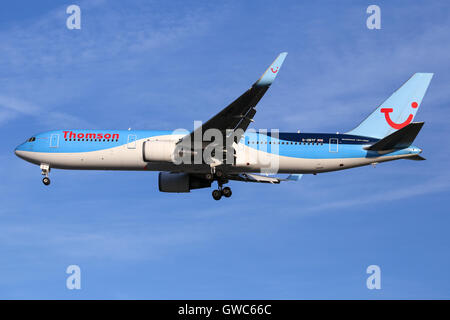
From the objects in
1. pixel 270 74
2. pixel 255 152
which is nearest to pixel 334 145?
pixel 255 152

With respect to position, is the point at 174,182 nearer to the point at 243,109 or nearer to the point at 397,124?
the point at 243,109

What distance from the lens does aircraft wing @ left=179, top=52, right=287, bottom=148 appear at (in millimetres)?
32938

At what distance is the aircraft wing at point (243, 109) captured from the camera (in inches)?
1297

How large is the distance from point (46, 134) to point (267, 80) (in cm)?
1677

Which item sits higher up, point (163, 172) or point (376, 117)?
point (376, 117)

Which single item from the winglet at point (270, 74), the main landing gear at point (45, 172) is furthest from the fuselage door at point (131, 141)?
the winglet at point (270, 74)

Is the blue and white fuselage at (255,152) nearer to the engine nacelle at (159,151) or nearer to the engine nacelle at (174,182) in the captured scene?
the engine nacelle at (159,151)

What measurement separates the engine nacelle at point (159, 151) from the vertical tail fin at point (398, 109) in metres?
12.1

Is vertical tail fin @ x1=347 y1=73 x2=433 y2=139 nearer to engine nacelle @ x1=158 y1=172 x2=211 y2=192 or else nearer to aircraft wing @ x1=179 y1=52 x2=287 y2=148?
aircraft wing @ x1=179 y1=52 x2=287 y2=148

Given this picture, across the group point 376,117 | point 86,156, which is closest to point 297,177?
point 376,117

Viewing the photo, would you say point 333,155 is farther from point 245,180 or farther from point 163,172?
point 163,172

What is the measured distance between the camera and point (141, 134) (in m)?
41.4

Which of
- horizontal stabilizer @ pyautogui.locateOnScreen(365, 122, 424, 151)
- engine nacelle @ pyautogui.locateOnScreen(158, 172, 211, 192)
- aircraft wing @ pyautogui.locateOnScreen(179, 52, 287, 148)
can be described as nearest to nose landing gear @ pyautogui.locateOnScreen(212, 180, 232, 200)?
engine nacelle @ pyautogui.locateOnScreen(158, 172, 211, 192)

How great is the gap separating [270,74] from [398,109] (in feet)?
47.4
